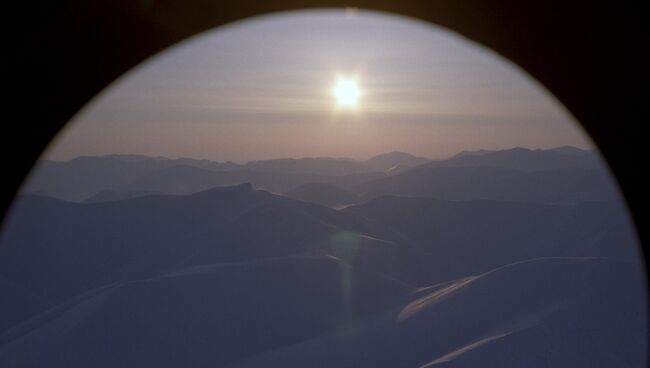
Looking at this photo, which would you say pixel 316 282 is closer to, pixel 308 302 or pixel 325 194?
pixel 308 302

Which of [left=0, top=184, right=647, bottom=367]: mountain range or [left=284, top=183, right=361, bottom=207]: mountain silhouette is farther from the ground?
[left=284, top=183, right=361, bottom=207]: mountain silhouette

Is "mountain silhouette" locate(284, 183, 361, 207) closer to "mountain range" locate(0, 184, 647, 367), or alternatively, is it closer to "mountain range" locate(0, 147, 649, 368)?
"mountain range" locate(0, 147, 649, 368)

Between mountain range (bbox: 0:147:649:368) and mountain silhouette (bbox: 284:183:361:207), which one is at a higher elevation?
mountain silhouette (bbox: 284:183:361:207)

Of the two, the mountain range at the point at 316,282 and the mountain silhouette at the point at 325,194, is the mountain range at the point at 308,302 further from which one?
the mountain silhouette at the point at 325,194

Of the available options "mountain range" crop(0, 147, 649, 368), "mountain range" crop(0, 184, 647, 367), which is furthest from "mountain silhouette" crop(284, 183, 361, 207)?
"mountain range" crop(0, 184, 647, 367)

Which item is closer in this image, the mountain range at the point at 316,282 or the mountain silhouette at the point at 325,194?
the mountain range at the point at 316,282

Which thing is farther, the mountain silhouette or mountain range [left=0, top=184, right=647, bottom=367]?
the mountain silhouette

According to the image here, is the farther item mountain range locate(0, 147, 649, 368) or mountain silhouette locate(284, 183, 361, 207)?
mountain silhouette locate(284, 183, 361, 207)

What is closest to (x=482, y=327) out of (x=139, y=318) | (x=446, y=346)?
(x=446, y=346)

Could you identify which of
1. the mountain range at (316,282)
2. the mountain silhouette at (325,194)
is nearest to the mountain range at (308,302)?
the mountain range at (316,282)

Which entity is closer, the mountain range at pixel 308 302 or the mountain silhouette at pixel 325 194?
the mountain range at pixel 308 302

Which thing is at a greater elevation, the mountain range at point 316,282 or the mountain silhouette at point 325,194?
the mountain silhouette at point 325,194
